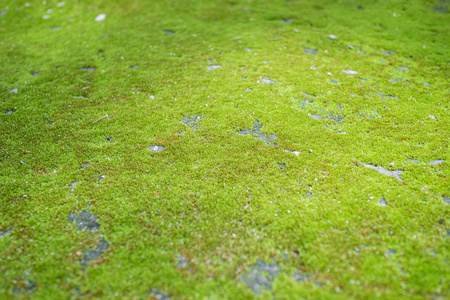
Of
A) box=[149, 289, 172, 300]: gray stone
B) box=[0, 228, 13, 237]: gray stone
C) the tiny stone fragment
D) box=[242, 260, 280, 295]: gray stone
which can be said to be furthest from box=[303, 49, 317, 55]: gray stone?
box=[0, 228, 13, 237]: gray stone

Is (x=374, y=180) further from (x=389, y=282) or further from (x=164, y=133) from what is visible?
(x=164, y=133)

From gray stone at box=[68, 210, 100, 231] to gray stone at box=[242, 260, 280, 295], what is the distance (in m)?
3.83

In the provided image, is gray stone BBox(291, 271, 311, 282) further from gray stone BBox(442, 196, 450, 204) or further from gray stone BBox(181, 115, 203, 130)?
gray stone BBox(181, 115, 203, 130)

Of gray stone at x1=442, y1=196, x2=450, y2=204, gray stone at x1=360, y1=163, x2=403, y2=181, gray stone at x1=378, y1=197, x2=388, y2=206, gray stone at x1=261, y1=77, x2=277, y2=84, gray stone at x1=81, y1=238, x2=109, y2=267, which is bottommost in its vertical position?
gray stone at x1=442, y1=196, x2=450, y2=204

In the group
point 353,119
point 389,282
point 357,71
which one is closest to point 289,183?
point 389,282

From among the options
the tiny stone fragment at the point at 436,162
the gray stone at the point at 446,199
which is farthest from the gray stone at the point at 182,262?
the tiny stone fragment at the point at 436,162

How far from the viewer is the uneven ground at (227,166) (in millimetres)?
6109

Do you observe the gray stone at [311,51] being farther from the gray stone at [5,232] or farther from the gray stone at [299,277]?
the gray stone at [5,232]

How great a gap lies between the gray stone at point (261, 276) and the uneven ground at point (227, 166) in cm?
3

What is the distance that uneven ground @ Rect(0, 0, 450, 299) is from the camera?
611 centimetres

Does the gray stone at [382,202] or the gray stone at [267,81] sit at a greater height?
the gray stone at [267,81]

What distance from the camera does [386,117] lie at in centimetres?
1035

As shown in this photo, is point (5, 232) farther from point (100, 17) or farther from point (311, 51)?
point (100, 17)

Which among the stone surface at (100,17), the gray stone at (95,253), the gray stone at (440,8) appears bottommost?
the gray stone at (95,253)
